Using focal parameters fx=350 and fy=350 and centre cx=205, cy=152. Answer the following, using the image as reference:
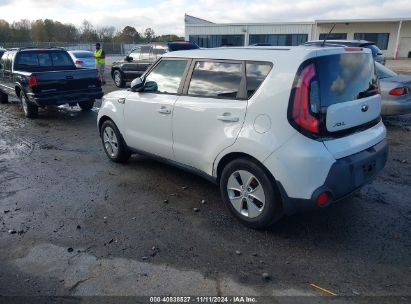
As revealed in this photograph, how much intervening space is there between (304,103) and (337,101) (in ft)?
1.21

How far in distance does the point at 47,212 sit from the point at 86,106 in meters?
6.90

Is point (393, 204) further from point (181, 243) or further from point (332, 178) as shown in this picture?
point (181, 243)

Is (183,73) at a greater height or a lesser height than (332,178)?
greater

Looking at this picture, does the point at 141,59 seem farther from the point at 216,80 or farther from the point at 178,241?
the point at 178,241

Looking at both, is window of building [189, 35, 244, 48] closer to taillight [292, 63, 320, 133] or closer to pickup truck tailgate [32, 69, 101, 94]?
pickup truck tailgate [32, 69, 101, 94]

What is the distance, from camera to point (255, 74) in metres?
3.39

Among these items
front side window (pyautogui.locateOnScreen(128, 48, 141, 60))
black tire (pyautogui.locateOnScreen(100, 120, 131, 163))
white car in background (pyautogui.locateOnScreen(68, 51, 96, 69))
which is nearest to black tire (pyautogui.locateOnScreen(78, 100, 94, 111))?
front side window (pyautogui.locateOnScreen(128, 48, 141, 60))

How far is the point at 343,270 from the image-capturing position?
9.69ft

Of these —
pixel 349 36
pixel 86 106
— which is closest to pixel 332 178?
pixel 86 106

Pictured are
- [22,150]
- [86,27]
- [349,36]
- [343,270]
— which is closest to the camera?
[343,270]

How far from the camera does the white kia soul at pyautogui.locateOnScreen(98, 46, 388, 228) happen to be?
9.97 feet

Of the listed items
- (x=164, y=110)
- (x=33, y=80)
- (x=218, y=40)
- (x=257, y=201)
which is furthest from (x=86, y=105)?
(x=218, y=40)

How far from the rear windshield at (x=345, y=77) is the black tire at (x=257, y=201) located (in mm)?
848

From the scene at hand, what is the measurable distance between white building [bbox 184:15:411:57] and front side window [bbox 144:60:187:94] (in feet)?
109
